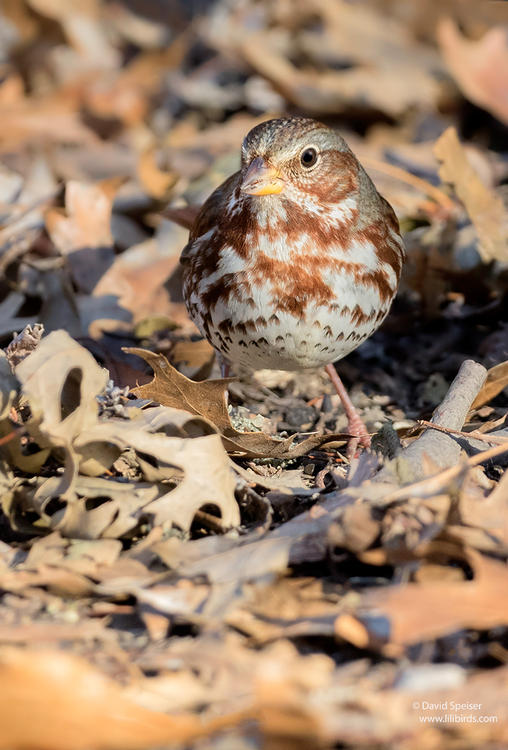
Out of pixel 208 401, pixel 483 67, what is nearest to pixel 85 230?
pixel 208 401

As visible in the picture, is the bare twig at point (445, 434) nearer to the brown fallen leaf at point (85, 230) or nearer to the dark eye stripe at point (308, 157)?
the dark eye stripe at point (308, 157)

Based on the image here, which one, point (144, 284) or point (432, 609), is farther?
point (144, 284)

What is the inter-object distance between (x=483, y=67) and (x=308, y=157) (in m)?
3.60

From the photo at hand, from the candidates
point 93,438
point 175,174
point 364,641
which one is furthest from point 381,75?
point 364,641

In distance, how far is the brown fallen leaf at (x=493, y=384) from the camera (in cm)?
420

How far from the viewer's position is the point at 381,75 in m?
7.94

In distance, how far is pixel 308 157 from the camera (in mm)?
4098

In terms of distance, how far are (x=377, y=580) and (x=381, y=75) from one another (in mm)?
6017

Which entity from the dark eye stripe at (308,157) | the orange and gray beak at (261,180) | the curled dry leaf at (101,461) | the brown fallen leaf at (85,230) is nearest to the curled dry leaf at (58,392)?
the curled dry leaf at (101,461)

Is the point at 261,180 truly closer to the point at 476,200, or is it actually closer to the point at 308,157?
the point at 308,157

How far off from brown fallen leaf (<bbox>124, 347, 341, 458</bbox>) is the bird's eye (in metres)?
1.07

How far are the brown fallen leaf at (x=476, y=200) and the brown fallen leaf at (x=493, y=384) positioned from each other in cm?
99

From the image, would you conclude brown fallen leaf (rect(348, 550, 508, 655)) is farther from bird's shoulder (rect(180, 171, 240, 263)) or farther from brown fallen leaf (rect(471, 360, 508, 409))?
bird's shoulder (rect(180, 171, 240, 263))

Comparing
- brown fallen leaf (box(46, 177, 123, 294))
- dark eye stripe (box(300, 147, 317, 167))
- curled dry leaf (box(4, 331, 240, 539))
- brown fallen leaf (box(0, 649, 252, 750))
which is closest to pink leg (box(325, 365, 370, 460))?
curled dry leaf (box(4, 331, 240, 539))
